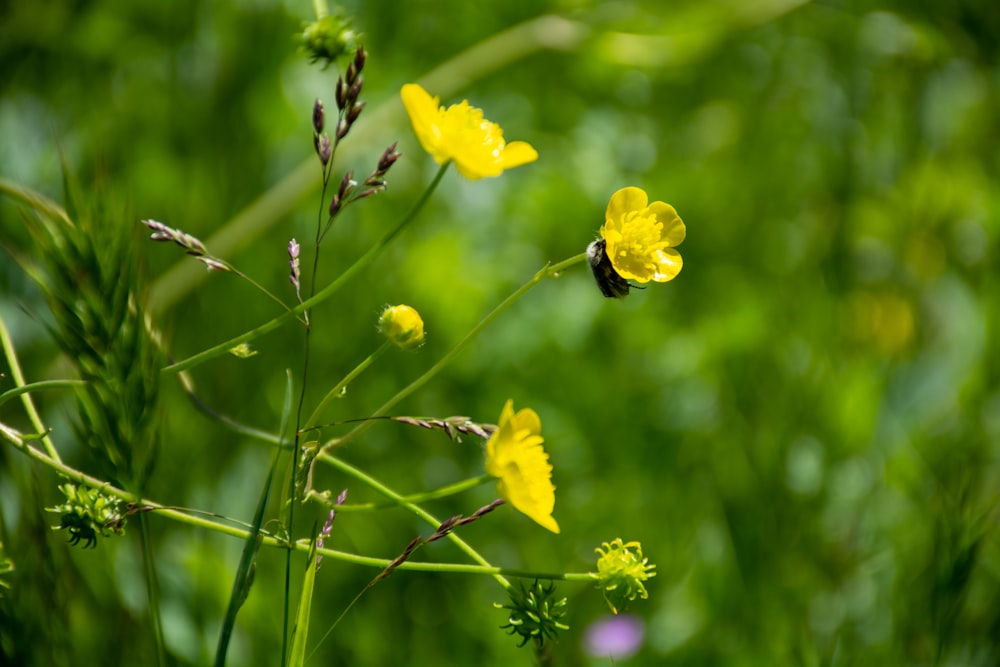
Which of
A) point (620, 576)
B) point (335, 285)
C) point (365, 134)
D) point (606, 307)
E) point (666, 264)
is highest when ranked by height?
point (335, 285)

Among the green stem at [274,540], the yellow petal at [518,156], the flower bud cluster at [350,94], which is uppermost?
the flower bud cluster at [350,94]

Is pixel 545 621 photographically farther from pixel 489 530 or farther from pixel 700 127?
pixel 700 127

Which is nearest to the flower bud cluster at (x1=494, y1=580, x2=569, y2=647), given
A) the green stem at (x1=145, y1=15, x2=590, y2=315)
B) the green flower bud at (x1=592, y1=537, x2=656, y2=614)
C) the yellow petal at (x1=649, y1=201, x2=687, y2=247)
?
the green flower bud at (x1=592, y1=537, x2=656, y2=614)

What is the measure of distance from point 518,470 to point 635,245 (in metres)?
0.22

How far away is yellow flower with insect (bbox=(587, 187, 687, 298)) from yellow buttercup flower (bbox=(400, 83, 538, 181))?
10cm

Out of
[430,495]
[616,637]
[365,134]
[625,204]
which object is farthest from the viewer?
[365,134]

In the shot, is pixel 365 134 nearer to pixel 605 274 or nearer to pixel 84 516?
pixel 605 274

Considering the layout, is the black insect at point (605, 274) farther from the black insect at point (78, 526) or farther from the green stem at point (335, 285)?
the black insect at point (78, 526)

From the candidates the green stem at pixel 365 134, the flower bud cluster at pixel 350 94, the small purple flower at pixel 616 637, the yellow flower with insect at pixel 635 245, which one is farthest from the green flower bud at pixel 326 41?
the small purple flower at pixel 616 637

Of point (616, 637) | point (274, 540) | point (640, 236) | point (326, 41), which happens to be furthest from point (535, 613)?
point (616, 637)

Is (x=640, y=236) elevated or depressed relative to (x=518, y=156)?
depressed

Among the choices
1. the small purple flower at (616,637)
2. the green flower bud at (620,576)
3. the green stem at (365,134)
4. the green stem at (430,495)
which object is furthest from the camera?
the green stem at (365,134)

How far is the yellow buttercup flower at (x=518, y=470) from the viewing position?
55 centimetres

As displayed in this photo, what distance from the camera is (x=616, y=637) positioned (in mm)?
1138
